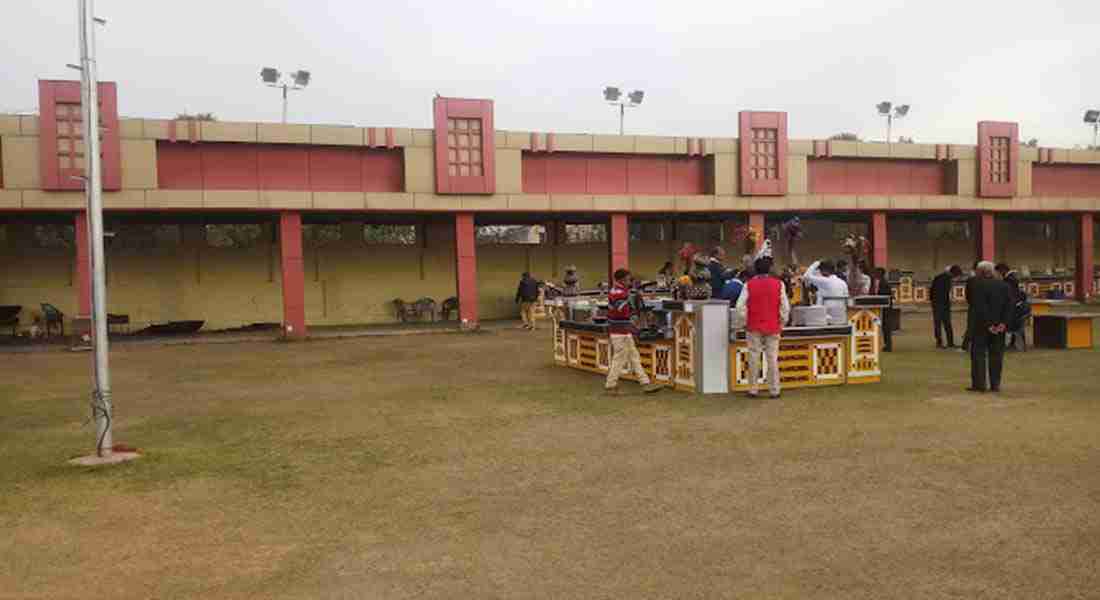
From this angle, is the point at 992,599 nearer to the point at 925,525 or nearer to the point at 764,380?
the point at 925,525

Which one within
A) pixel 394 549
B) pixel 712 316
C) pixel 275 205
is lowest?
pixel 394 549

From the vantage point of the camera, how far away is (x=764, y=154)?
86.3 feet

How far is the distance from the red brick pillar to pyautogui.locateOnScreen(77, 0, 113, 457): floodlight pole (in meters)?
33.5

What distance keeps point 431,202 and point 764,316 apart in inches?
567

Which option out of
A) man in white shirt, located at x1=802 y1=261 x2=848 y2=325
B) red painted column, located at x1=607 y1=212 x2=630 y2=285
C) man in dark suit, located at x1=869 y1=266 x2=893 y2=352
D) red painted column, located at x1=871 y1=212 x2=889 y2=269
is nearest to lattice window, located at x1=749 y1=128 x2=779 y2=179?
red painted column, located at x1=607 y1=212 x2=630 y2=285

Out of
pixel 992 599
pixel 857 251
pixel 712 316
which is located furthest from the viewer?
pixel 857 251

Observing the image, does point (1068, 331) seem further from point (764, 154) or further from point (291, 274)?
point (291, 274)

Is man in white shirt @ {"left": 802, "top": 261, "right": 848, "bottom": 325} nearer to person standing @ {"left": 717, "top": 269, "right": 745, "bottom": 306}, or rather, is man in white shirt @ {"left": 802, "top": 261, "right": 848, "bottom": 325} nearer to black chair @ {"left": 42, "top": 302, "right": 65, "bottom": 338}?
person standing @ {"left": 717, "top": 269, "right": 745, "bottom": 306}

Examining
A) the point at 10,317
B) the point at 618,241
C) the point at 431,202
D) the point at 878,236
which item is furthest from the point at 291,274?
the point at 878,236

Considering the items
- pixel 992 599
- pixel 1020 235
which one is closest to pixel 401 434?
pixel 992 599

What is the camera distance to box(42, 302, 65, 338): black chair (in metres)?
24.0

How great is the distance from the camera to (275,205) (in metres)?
22.0

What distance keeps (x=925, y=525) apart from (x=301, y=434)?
21.5 feet

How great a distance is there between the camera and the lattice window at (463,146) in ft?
76.4
